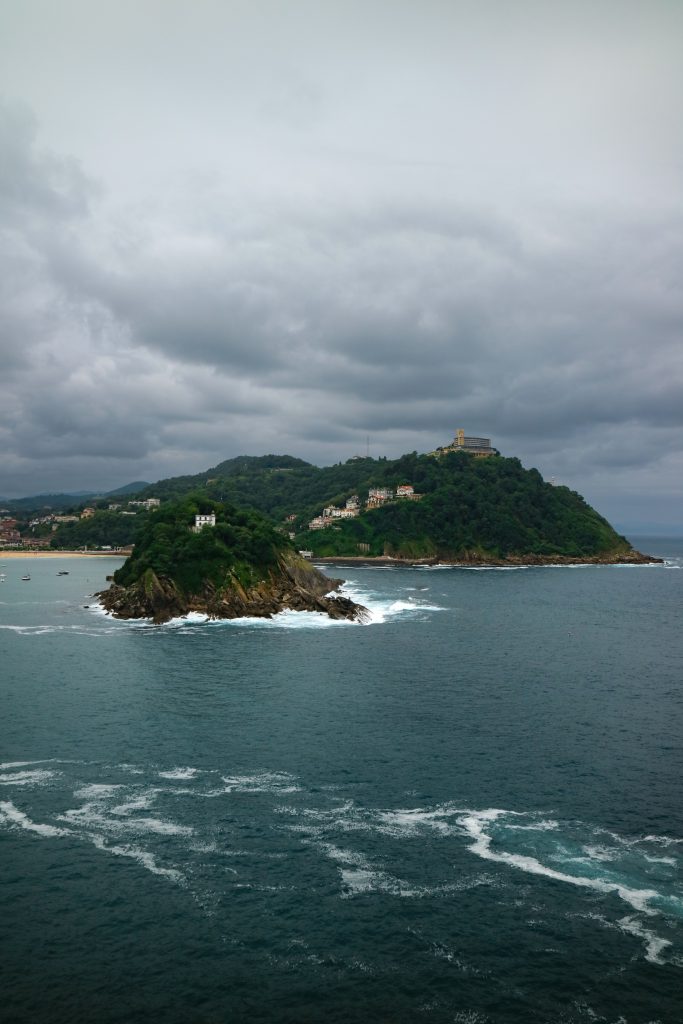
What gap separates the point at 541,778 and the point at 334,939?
23948 mm

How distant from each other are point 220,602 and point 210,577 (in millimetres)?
6262

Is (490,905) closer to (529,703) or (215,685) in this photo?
(529,703)

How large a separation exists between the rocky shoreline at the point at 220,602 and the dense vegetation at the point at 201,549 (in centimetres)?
180

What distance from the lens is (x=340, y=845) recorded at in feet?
129

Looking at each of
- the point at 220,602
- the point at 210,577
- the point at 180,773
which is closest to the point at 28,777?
the point at 180,773

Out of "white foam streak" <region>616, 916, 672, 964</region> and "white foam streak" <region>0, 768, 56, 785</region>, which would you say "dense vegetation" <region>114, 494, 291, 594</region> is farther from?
Answer: "white foam streak" <region>616, 916, 672, 964</region>

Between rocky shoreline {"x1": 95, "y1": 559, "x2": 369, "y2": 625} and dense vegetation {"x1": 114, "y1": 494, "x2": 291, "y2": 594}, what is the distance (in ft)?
5.90

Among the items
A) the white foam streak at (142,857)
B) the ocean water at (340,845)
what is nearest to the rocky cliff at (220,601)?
the ocean water at (340,845)

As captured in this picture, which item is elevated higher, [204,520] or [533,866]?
[204,520]

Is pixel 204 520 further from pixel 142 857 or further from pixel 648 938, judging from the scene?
pixel 648 938

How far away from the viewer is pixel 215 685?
76125 millimetres

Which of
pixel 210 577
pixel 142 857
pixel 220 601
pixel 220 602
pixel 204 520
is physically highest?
pixel 204 520

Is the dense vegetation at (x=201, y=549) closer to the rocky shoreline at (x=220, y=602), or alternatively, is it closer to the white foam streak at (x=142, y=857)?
the rocky shoreline at (x=220, y=602)

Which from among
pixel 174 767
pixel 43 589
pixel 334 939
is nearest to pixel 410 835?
pixel 334 939
